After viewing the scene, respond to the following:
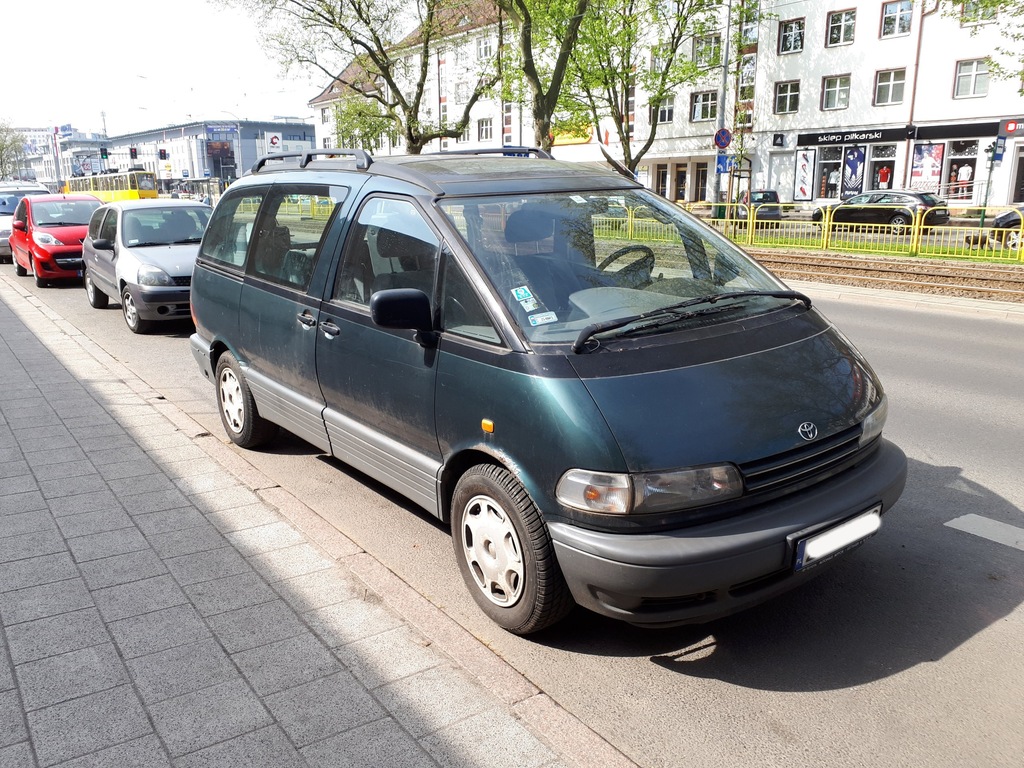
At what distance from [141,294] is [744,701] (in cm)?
957

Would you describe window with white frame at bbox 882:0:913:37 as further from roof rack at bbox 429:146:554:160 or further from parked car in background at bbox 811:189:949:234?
roof rack at bbox 429:146:554:160

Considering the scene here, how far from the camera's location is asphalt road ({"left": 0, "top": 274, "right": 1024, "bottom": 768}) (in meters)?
2.82

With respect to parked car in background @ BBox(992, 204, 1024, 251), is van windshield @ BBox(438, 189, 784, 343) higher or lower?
higher

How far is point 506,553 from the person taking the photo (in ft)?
11.1

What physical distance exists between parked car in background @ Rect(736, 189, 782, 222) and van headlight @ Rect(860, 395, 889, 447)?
19.0 metres

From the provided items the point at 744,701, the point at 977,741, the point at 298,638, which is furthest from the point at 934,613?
the point at 298,638

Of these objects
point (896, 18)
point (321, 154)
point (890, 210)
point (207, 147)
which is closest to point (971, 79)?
point (896, 18)

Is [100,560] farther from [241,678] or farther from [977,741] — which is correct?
[977,741]

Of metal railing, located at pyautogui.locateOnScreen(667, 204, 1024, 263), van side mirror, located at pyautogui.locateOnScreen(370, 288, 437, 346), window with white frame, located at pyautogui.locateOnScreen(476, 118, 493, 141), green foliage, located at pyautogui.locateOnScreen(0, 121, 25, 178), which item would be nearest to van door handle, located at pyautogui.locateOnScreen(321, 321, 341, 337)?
van side mirror, located at pyautogui.locateOnScreen(370, 288, 437, 346)

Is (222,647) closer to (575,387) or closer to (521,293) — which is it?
(575,387)

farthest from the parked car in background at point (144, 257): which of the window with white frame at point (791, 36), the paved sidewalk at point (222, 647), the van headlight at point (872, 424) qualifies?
the window with white frame at point (791, 36)

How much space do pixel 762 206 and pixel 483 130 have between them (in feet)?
102

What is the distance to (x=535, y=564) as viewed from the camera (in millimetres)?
3189

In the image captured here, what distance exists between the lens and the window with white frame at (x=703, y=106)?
48031 millimetres
